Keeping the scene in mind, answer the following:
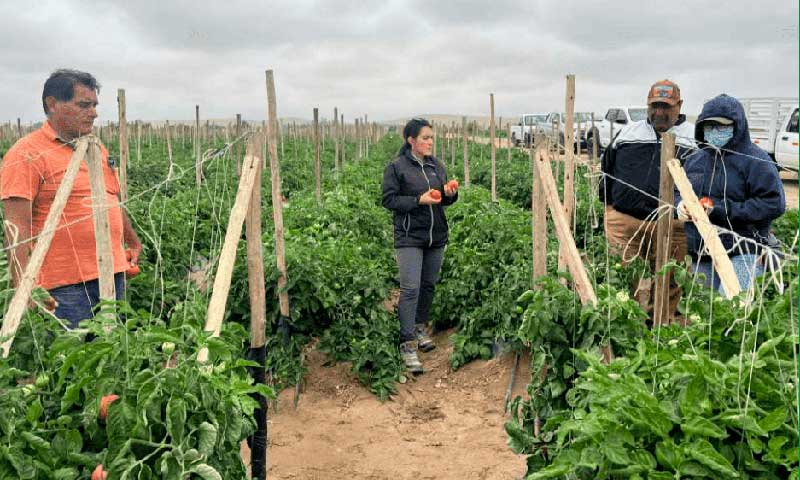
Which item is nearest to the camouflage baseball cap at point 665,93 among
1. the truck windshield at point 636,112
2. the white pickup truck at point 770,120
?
the white pickup truck at point 770,120

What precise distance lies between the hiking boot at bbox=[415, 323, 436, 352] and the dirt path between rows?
8.5 inches

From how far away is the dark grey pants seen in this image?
5.53 m

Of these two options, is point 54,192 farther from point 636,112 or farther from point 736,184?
point 636,112

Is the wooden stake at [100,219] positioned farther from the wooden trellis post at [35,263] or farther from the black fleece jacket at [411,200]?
the black fleece jacket at [411,200]

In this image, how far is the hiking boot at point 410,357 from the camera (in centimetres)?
571

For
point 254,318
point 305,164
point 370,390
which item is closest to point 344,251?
point 370,390

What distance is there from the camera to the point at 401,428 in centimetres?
491

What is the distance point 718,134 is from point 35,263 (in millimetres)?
3717

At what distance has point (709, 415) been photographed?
2.01 metres

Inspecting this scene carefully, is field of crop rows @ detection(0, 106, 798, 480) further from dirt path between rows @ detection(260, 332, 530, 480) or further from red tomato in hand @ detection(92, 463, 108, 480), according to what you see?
dirt path between rows @ detection(260, 332, 530, 480)

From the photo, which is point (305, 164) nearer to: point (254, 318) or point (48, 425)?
point (254, 318)

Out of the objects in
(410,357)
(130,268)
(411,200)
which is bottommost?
(410,357)

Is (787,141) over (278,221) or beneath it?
over

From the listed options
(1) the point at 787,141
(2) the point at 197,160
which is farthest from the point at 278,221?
(1) the point at 787,141
